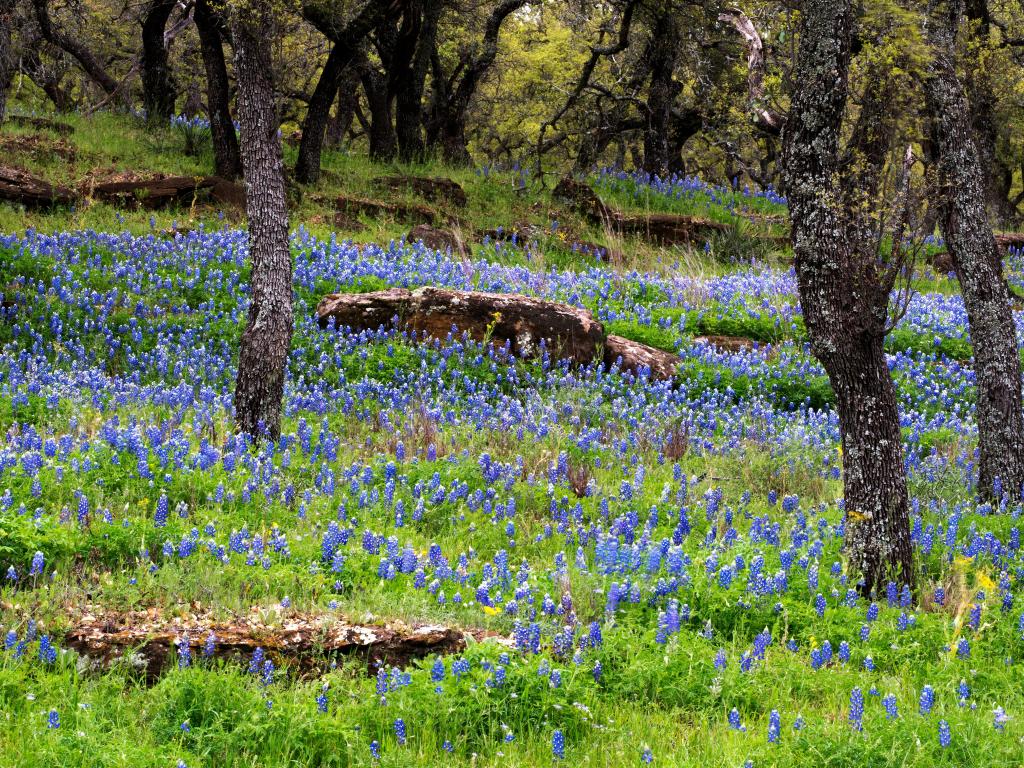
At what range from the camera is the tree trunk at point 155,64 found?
70.7 feet

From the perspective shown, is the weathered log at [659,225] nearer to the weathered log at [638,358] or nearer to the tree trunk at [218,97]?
the tree trunk at [218,97]

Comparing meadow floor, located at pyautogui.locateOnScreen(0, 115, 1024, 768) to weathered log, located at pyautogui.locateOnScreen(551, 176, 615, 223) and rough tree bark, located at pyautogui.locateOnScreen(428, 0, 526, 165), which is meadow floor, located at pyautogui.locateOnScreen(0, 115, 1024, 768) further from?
rough tree bark, located at pyautogui.locateOnScreen(428, 0, 526, 165)

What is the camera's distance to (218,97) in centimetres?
1786

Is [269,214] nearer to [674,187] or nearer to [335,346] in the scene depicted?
[335,346]

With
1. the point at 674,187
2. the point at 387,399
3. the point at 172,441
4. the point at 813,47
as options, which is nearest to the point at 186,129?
the point at 674,187

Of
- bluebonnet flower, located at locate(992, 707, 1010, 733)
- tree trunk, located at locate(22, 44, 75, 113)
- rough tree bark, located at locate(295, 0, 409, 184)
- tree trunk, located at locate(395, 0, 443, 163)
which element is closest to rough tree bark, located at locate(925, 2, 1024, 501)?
bluebonnet flower, located at locate(992, 707, 1010, 733)

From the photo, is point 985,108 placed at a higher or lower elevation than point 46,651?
higher

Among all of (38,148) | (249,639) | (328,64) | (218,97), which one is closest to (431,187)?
(328,64)

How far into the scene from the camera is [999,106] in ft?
79.1

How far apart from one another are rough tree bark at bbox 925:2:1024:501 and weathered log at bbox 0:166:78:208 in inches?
507

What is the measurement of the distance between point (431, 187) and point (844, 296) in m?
14.5

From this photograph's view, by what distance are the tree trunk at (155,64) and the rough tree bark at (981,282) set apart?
1676cm

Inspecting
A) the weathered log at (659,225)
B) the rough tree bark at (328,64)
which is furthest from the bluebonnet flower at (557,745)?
the weathered log at (659,225)

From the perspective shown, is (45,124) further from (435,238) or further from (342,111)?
(342,111)
